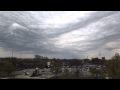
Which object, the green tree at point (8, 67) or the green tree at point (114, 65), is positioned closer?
the green tree at point (8, 67)

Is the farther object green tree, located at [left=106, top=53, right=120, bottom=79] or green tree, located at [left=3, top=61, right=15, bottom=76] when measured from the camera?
green tree, located at [left=106, top=53, right=120, bottom=79]

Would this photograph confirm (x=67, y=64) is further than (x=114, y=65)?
No

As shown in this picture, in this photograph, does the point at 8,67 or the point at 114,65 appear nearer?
the point at 8,67
